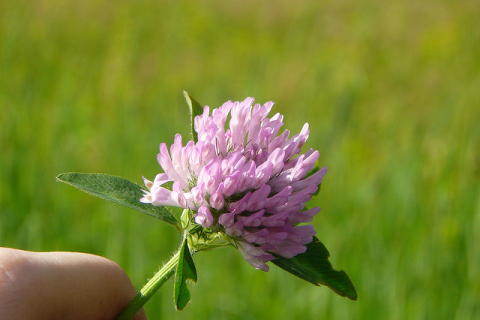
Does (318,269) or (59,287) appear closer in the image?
(318,269)

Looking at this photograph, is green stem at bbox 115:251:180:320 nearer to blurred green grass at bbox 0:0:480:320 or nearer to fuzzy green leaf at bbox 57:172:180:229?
fuzzy green leaf at bbox 57:172:180:229

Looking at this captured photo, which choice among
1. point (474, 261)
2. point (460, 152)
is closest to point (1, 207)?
point (474, 261)

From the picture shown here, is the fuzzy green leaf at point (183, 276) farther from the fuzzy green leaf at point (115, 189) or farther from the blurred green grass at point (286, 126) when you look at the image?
the blurred green grass at point (286, 126)

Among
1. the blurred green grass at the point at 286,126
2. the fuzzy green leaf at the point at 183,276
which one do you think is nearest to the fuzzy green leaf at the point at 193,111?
the fuzzy green leaf at the point at 183,276

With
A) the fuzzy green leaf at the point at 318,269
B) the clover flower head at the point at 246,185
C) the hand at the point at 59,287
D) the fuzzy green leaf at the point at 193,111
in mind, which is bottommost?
the hand at the point at 59,287

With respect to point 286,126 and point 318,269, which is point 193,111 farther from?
point 286,126

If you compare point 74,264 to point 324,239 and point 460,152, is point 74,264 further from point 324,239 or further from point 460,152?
point 460,152

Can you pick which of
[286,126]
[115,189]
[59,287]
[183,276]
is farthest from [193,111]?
[286,126]
